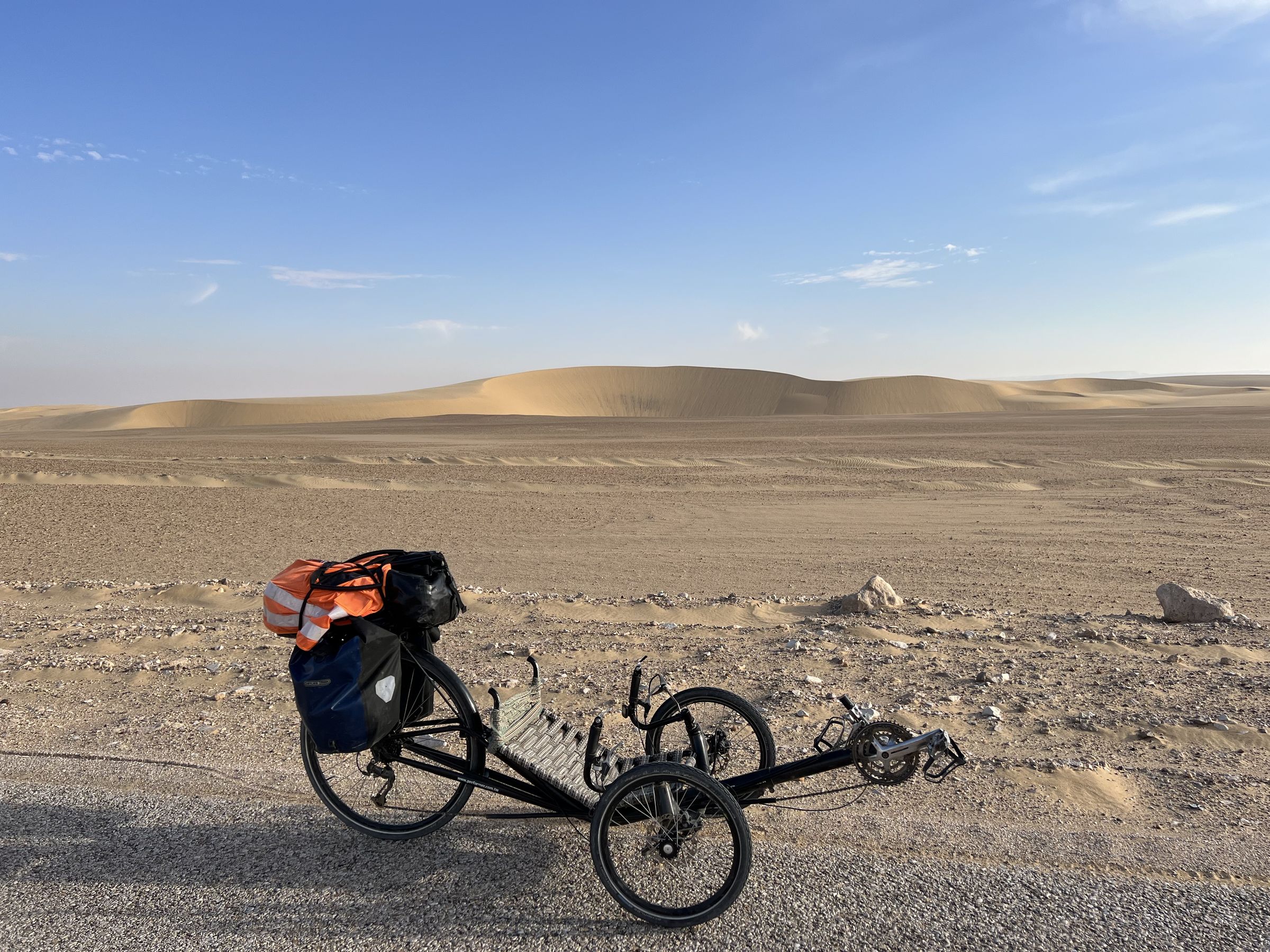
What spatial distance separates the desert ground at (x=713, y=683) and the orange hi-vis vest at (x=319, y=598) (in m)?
1.04

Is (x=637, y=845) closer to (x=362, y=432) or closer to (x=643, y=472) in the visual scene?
(x=643, y=472)

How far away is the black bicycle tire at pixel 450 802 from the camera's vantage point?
354 cm

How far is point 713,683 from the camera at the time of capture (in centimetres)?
582

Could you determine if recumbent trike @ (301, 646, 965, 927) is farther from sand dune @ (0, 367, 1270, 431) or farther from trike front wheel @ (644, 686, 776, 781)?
sand dune @ (0, 367, 1270, 431)

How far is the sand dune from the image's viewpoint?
3622 inches

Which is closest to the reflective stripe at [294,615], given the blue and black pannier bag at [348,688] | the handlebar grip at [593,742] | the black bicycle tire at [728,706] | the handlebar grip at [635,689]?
the blue and black pannier bag at [348,688]

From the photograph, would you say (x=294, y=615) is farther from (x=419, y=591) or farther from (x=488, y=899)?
(x=488, y=899)

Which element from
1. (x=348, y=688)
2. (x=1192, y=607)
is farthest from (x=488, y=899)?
(x=1192, y=607)

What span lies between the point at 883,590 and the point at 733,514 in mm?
7940

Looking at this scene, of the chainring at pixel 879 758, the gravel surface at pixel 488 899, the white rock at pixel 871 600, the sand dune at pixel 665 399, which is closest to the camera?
the gravel surface at pixel 488 899

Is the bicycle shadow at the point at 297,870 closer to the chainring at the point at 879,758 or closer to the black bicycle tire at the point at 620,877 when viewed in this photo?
the black bicycle tire at the point at 620,877

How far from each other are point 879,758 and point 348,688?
2.13 m

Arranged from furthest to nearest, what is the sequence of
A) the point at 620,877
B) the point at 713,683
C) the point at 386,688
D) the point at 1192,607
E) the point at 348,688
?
the point at 1192,607
the point at 713,683
the point at 386,688
the point at 348,688
the point at 620,877

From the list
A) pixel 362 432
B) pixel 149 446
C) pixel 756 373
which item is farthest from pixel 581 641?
pixel 756 373
